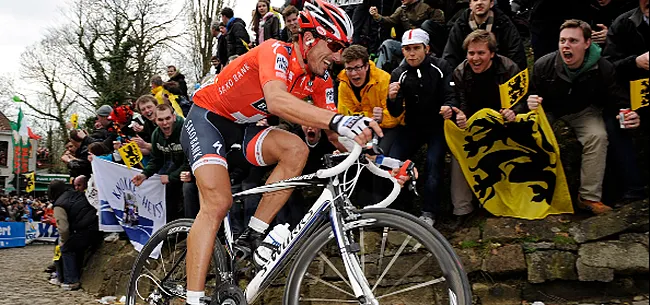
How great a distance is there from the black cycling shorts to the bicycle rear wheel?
0.58m

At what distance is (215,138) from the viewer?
3.89 meters

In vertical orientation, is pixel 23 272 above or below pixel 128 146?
below

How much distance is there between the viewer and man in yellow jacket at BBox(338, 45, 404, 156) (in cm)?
578

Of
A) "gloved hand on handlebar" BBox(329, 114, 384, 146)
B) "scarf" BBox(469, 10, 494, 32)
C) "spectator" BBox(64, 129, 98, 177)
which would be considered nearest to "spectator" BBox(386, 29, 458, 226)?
"scarf" BBox(469, 10, 494, 32)

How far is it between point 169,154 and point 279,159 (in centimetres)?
399

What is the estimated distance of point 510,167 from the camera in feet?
17.1

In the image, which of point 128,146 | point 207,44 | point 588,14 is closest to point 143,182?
point 128,146

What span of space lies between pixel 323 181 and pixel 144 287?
197 cm

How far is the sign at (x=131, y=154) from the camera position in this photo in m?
7.79

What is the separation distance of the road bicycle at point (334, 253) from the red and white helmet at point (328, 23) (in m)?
0.71

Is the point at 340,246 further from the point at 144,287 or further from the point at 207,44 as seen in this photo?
the point at 207,44

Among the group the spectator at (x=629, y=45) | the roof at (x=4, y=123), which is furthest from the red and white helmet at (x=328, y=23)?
the roof at (x=4, y=123)

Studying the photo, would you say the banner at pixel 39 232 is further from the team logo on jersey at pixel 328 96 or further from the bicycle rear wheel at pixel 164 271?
the team logo on jersey at pixel 328 96

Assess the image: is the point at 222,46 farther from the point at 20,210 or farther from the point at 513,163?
the point at 20,210
